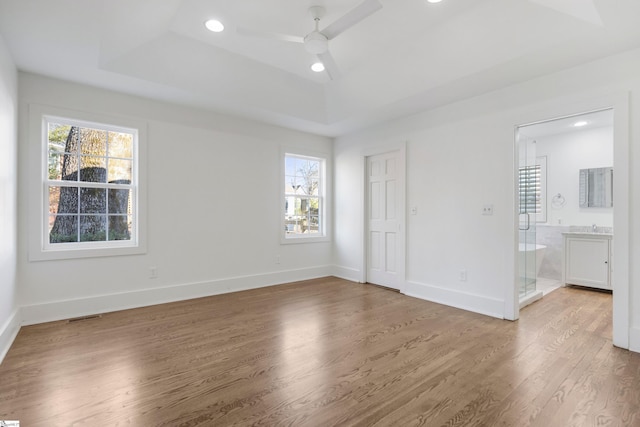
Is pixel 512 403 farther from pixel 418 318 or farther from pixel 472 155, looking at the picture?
pixel 472 155

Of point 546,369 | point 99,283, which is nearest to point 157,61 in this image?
point 99,283

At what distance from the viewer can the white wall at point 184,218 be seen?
348 cm

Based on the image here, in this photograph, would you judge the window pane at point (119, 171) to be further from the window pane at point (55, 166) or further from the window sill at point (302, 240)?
the window sill at point (302, 240)

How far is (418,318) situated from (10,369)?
11.9ft

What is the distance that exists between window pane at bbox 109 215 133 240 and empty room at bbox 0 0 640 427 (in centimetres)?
3

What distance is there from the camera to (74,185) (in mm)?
3684

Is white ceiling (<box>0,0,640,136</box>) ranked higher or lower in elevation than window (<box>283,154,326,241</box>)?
higher

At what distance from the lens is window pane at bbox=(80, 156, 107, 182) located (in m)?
3.76

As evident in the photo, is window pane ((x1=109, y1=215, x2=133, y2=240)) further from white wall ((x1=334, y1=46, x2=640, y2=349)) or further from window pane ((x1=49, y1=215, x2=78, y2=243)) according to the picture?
white wall ((x1=334, y1=46, x2=640, y2=349))

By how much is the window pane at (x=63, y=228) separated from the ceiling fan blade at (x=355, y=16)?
3.47 meters

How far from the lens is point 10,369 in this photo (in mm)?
2391

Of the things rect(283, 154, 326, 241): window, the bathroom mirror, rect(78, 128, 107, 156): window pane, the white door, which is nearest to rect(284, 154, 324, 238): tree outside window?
A: rect(283, 154, 326, 241): window

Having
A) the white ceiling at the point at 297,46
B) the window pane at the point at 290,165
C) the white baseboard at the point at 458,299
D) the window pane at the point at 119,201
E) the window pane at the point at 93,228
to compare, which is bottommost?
the white baseboard at the point at 458,299

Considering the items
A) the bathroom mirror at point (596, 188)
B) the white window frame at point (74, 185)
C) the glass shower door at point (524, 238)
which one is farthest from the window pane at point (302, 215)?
the bathroom mirror at point (596, 188)
